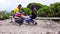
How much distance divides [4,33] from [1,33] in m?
0.16

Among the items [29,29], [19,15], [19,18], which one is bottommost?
[29,29]

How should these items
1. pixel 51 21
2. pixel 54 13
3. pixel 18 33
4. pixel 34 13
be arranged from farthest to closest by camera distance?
pixel 54 13 → pixel 51 21 → pixel 34 13 → pixel 18 33

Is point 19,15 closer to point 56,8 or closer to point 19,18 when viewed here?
point 19,18

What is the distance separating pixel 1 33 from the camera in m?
11.7

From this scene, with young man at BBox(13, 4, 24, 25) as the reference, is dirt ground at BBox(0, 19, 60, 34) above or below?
below

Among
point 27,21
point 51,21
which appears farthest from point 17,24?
point 51,21

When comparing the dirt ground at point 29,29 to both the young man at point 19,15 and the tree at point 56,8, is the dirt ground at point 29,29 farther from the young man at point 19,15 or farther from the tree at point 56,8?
the tree at point 56,8

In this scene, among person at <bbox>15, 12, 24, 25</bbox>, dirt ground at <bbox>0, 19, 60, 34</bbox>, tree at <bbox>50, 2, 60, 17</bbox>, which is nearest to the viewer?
dirt ground at <bbox>0, 19, 60, 34</bbox>

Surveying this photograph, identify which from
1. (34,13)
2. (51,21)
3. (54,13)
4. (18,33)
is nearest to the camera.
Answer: (18,33)

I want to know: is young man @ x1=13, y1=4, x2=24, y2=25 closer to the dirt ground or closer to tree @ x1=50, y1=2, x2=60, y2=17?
the dirt ground

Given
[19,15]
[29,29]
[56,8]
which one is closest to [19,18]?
[19,15]

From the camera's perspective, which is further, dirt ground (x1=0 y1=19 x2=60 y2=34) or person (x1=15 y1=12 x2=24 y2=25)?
person (x1=15 y1=12 x2=24 y2=25)

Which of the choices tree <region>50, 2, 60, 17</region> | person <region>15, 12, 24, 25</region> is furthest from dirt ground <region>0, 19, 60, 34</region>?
tree <region>50, 2, 60, 17</region>

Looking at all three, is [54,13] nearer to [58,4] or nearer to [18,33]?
[58,4]
